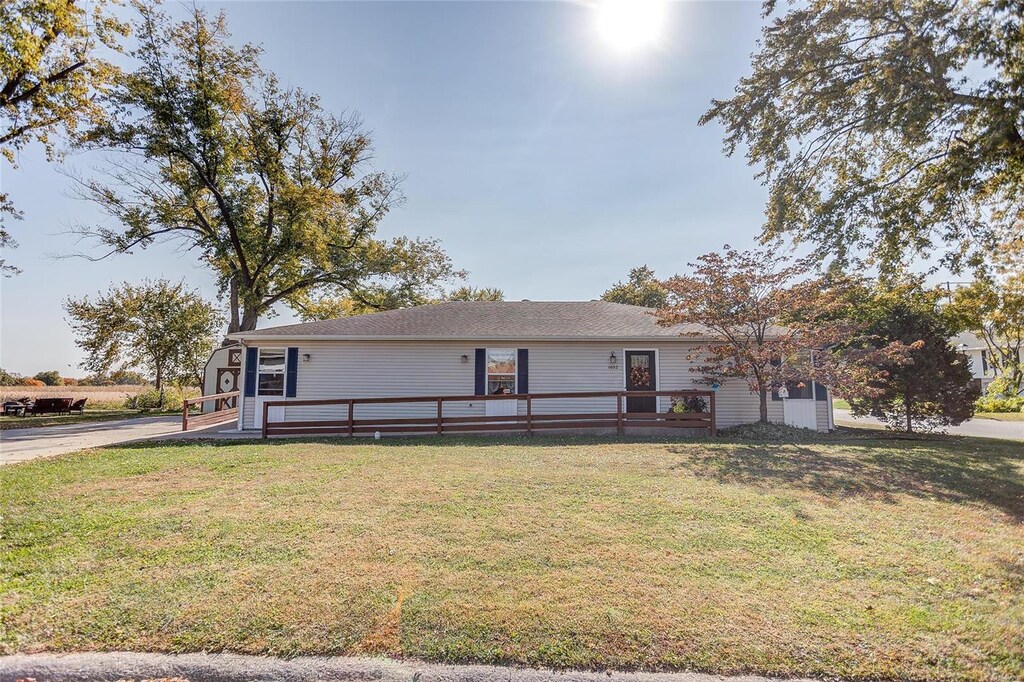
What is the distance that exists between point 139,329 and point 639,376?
23994 millimetres

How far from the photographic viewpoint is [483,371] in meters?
12.2

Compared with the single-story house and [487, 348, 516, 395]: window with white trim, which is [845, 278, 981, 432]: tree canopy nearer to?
the single-story house

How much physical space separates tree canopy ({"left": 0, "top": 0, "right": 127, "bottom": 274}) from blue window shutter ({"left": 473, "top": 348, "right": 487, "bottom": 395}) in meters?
13.5

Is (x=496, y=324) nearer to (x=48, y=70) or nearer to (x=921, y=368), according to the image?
(x=921, y=368)

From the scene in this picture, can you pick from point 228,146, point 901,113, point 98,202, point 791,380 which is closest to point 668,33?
point 901,113

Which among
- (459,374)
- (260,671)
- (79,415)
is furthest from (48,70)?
(260,671)

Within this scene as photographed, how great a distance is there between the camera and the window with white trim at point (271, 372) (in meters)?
12.1

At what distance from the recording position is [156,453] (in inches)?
324

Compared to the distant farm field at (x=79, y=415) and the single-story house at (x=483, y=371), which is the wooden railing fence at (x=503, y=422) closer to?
the single-story house at (x=483, y=371)

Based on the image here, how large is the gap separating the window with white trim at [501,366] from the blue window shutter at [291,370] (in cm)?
524

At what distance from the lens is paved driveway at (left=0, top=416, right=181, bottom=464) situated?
8.59 m

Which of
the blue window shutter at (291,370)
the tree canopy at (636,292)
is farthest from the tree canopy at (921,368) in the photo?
the tree canopy at (636,292)

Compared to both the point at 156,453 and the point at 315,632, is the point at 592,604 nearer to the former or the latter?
the point at 315,632

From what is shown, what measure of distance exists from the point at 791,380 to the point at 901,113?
569 centimetres
